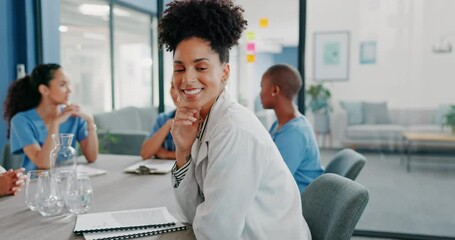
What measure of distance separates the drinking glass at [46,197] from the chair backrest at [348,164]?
122 centimetres

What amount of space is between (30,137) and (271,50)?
288 centimetres

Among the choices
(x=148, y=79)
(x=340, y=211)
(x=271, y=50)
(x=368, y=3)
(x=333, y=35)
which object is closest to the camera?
(x=340, y=211)

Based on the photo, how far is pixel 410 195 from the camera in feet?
13.0

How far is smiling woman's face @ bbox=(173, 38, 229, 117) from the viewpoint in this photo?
124 cm

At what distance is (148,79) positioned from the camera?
6.04 metres

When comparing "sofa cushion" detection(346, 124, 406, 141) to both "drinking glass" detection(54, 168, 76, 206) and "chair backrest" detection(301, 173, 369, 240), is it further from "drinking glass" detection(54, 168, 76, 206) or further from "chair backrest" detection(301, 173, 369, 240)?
"drinking glass" detection(54, 168, 76, 206)

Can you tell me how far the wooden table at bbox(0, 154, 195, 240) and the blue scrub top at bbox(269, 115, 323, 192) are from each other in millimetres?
579

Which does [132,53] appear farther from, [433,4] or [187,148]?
[187,148]

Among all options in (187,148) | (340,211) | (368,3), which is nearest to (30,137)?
(187,148)

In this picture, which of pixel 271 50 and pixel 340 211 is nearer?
pixel 340 211

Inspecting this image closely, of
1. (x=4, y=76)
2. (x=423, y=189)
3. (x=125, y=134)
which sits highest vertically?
(x=4, y=76)

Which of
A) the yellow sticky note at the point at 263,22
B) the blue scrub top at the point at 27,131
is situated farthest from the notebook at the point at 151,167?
the yellow sticky note at the point at 263,22

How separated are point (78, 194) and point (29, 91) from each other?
1.35m

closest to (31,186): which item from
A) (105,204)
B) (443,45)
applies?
(105,204)
